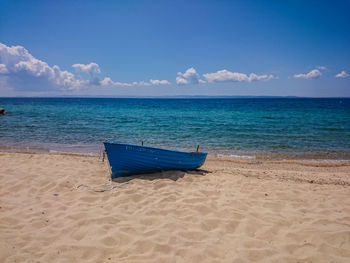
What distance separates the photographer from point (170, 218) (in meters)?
4.78

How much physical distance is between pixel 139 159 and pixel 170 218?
117 inches

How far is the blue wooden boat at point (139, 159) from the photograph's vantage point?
7.26 metres

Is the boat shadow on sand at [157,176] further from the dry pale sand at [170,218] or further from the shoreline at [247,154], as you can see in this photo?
the shoreline at [247,154]

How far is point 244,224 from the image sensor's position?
457 cm

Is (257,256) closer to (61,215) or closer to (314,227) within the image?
(314,227)

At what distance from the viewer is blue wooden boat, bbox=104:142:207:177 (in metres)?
7.26

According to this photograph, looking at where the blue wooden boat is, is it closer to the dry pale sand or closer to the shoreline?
the dry pale sand

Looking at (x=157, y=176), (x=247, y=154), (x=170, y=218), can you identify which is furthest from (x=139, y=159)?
(x=247, y=154)

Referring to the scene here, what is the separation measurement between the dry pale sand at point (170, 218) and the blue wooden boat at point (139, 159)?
1.23 ft

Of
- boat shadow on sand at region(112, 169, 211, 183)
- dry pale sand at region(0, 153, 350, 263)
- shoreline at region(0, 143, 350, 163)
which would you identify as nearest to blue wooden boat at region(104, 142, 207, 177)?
boat shadow on sand at region(112, 169, 211, 183)

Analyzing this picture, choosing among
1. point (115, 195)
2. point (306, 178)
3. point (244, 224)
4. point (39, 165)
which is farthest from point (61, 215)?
point (306, 178)

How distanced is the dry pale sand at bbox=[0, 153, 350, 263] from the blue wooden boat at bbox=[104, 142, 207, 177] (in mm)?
374

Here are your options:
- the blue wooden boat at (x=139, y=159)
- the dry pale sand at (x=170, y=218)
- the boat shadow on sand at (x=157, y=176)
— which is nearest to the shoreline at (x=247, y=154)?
the dry pale sand at (x=170, y=218)

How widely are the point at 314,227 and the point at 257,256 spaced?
1694 millimetres
